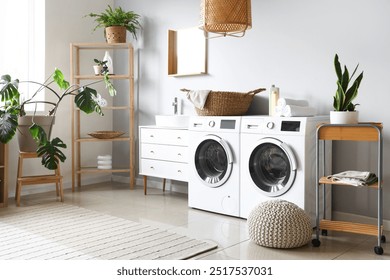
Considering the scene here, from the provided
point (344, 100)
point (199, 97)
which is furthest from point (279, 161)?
point (199, 97)

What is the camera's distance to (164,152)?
421cm

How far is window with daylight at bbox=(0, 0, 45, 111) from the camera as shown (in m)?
4.57

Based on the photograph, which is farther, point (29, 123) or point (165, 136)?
point (165, 136)

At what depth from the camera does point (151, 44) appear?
4.88 metres

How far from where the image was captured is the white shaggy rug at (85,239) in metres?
2.64

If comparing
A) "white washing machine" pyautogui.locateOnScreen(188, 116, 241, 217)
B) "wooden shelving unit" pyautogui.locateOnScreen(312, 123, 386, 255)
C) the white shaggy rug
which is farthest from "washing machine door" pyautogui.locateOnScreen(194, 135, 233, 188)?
"wooden shelving unit" pyautogui.locateOnScreen(312, 123, 386, 255)

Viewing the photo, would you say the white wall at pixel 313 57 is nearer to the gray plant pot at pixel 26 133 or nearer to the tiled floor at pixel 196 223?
the tiled floor at pixel 196 223

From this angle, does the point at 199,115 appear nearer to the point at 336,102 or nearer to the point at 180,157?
the point at 180,157

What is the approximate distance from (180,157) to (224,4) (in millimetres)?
1499

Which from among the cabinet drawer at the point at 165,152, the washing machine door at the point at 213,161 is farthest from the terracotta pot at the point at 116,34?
the washing machine door at the point at 213,161

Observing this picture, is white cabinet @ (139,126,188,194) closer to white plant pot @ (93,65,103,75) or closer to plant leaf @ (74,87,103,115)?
plant leaf @ (74,87,103,115)

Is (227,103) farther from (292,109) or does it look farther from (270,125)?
(292,109)

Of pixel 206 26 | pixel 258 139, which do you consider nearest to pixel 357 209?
pixel 258 139

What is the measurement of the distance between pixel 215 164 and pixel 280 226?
3.65ft
